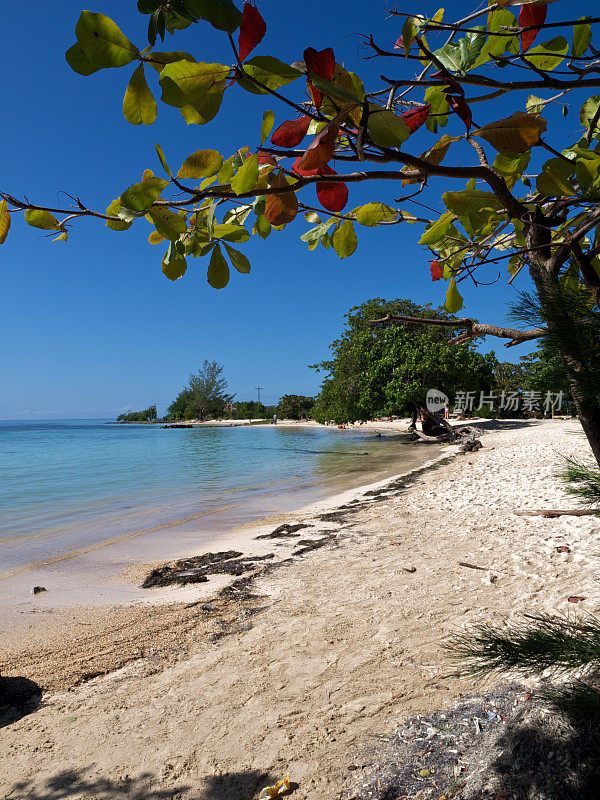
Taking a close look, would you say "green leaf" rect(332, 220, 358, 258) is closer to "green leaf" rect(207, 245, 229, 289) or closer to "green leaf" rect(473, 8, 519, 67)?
"green leaf" rect(207, 245, 229, 289)

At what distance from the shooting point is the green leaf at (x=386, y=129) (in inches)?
28.3

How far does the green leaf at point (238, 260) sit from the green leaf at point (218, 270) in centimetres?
2

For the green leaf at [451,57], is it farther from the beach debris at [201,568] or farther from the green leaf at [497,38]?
the beach debris at [201,568]

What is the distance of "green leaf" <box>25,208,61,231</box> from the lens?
0.88 meters

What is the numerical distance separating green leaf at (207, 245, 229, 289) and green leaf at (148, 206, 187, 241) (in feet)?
0.64

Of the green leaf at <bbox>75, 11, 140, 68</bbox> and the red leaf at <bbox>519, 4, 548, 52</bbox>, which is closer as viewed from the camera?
the green leaf at <bbox>75, 11, 140, 68</bbox>

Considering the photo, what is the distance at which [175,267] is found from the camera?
37.5 inches

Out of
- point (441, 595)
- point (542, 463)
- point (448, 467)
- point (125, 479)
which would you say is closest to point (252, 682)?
point (441, 595)

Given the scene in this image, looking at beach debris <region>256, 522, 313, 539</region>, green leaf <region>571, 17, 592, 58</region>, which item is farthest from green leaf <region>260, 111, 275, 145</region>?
beach debris <region>256, 522, 313, 539</region>

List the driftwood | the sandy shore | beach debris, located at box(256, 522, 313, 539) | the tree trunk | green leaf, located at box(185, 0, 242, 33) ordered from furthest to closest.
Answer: beach debris, located at box(256, 522, 313, 539) → the driftwood → the sandy shore → the tree trunk → green leaf, located at box(185, 0, 242, 33)

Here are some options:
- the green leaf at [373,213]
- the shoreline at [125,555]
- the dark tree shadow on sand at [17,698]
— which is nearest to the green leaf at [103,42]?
the green leaf at [373,213]

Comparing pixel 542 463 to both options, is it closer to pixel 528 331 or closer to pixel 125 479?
pixel 528 331

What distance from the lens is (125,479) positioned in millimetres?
17016

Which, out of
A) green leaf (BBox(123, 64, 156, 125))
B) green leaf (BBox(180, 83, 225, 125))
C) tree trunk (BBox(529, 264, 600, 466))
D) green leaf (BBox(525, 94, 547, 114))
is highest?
green leaf (BBox(525, 94, 547, 114))
